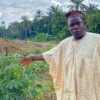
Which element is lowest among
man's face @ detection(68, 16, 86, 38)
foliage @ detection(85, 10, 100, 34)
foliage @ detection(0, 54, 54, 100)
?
foliage @ detection(0, 54, 54, 100)

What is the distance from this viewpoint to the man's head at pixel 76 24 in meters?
1.43

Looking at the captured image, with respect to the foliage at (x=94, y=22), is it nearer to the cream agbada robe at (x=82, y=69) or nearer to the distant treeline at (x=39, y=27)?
the distant treeline at (x=39, y=27)

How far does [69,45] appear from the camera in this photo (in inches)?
61.0

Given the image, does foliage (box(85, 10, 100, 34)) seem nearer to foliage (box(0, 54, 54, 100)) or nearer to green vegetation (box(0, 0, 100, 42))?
green vegetation (box(0, 0, 100, 42))

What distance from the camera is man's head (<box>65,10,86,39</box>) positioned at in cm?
143

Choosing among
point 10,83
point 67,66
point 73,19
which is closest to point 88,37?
point 73,19

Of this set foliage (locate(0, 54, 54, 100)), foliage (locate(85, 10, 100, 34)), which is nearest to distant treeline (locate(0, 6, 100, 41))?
foliage (locate(85, 10, 100, 34))

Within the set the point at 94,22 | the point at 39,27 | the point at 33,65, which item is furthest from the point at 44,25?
the point at 33,65

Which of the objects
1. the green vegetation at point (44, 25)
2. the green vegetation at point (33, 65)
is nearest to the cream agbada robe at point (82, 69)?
the green vegetation at point (33, 65)

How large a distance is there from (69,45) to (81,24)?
22 cm

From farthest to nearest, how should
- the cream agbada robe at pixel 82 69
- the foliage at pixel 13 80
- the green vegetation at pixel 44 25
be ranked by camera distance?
the green vegetation at pixel 44 25
the foliage at pixel 13 80
the cream agbada robe at pixel 82 69

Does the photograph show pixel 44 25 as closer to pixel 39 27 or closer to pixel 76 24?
pixel 39 27

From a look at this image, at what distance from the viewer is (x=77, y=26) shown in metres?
1.43

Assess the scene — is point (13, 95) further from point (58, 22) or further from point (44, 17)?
point (44, 17)
